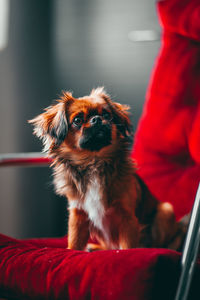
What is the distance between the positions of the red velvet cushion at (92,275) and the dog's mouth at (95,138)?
0.15 metres

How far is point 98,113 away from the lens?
44 cm

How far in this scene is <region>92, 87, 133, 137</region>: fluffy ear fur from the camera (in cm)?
46

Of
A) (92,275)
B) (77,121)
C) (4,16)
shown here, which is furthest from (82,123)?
(4,16)

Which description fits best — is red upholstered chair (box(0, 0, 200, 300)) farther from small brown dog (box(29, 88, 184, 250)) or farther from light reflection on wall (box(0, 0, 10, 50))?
light reflection on wall (box(0, 0, 10, 50))

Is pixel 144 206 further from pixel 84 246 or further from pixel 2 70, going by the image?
pixel 2 70

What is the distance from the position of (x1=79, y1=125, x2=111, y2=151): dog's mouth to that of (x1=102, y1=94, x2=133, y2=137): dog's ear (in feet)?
0.08

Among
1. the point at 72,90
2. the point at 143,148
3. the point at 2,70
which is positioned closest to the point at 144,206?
the point at 72,90

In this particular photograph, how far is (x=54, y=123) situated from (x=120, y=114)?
0.09 metres

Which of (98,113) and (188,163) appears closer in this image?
(98,113)

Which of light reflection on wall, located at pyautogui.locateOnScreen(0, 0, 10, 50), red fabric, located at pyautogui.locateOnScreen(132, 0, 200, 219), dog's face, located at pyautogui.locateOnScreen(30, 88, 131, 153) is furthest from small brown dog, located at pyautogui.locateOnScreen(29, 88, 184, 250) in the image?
light reflection on wall, located at pyautogui.locateOnScreen(0, 0, 10, 50)

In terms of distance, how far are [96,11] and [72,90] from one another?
0.74 m

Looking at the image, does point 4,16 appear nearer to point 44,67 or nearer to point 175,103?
point 44,67

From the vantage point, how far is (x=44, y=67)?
0.88m

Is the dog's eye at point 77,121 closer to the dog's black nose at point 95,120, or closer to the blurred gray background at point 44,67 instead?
the dog's black nose at point 95,120
